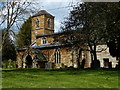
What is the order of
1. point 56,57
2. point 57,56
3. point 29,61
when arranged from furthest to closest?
point 29,61
point 56,57
point 57,56

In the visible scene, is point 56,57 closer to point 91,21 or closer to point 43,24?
point 43,24

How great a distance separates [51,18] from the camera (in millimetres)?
69062

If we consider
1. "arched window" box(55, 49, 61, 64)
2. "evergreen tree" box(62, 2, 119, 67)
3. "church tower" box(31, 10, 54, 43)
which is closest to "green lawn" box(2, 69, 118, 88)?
"evergreen tree" box(62, 2, 119, 67)

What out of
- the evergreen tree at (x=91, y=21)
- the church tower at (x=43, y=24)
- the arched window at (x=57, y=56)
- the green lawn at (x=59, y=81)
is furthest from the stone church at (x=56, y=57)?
the green lawn at (x=59, y=81)

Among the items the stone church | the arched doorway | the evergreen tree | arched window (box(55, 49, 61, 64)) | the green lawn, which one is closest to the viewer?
the green lawn

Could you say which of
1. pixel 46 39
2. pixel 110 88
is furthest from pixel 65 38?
pixel 46 39

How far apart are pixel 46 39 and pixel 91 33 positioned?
34186mm

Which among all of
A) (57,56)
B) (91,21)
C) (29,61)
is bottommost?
(29,61)

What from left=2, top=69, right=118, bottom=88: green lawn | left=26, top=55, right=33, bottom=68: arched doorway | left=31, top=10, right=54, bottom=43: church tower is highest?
left=31, top=10, right=54, bottom=43: church tower

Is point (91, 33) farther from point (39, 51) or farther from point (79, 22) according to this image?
point (39, 51)

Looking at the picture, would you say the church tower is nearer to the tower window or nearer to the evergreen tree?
the tower window

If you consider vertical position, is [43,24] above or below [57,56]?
above

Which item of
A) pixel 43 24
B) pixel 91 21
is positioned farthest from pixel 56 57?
pixel 91 21

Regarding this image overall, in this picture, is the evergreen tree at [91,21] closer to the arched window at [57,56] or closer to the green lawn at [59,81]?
the green lawn at [59,81]
